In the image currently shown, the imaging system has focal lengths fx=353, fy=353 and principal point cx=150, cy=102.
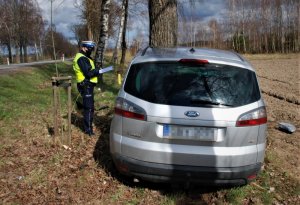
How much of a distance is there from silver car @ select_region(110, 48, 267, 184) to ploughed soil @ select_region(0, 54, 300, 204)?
18.3 inches

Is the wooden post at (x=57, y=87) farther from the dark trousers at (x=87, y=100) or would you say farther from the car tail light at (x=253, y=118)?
the car tail light at (x=253, y=118)

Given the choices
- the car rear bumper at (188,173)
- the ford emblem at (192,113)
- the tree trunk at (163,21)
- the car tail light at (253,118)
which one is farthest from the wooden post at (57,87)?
the car tail light at (253,118)

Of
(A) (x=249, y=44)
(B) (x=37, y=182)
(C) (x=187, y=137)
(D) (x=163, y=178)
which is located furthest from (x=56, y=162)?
(A) (x=249, y=44)

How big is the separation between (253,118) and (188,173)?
1004mm

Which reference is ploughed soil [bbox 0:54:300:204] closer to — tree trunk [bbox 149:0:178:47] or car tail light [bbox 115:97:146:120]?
car tail light [bbox 115:97:146:120]

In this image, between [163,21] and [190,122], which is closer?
[190,122]

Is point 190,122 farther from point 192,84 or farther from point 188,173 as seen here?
point 188,173

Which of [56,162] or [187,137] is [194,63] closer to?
[187,137]

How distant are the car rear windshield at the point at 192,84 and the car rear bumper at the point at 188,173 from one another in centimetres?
74

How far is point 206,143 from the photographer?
408 centimetres

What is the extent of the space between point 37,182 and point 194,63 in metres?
2.60

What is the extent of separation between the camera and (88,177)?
195 inches

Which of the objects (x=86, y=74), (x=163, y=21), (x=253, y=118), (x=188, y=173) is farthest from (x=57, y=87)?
(x=163, y=21)

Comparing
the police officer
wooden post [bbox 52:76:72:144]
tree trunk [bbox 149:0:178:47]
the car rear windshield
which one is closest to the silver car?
the car rear windshield
